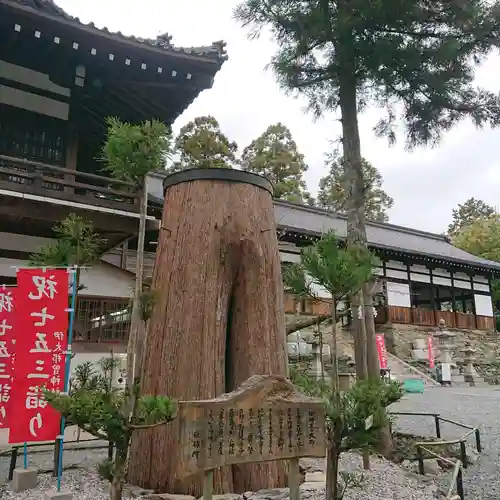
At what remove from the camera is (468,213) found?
44.3 metres

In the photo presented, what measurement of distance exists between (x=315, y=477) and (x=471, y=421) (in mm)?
5769

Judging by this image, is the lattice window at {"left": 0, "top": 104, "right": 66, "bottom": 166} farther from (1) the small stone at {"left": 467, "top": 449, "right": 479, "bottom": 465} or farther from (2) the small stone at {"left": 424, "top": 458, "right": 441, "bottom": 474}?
(1) the small stone at {"left": 467, "top": 449, "right": 479, "bottom": 465}

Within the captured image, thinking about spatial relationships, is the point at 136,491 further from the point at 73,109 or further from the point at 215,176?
the point at 73,109

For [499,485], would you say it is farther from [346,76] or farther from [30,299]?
[346,76]

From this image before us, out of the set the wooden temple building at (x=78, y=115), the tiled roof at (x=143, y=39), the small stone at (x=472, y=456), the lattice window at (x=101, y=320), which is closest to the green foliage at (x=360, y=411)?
the small stone at (x=472, y=456)

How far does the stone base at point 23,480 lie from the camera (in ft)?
15.0

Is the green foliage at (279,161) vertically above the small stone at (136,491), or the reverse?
the green foliage at (279,161)

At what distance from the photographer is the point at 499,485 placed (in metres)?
5.81

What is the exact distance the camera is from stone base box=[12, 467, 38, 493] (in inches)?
180

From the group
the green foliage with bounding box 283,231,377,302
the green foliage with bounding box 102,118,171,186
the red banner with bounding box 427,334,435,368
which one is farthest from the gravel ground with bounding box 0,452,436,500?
the red banner with bounding box 427,334,435,368

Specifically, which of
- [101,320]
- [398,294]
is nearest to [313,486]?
[101,320]

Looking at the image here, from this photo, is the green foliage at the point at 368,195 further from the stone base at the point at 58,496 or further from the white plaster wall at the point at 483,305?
the stone base at the point at 58,496

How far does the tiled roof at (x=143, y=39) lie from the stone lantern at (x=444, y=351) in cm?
1203

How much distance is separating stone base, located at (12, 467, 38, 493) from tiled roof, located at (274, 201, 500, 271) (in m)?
13.7
